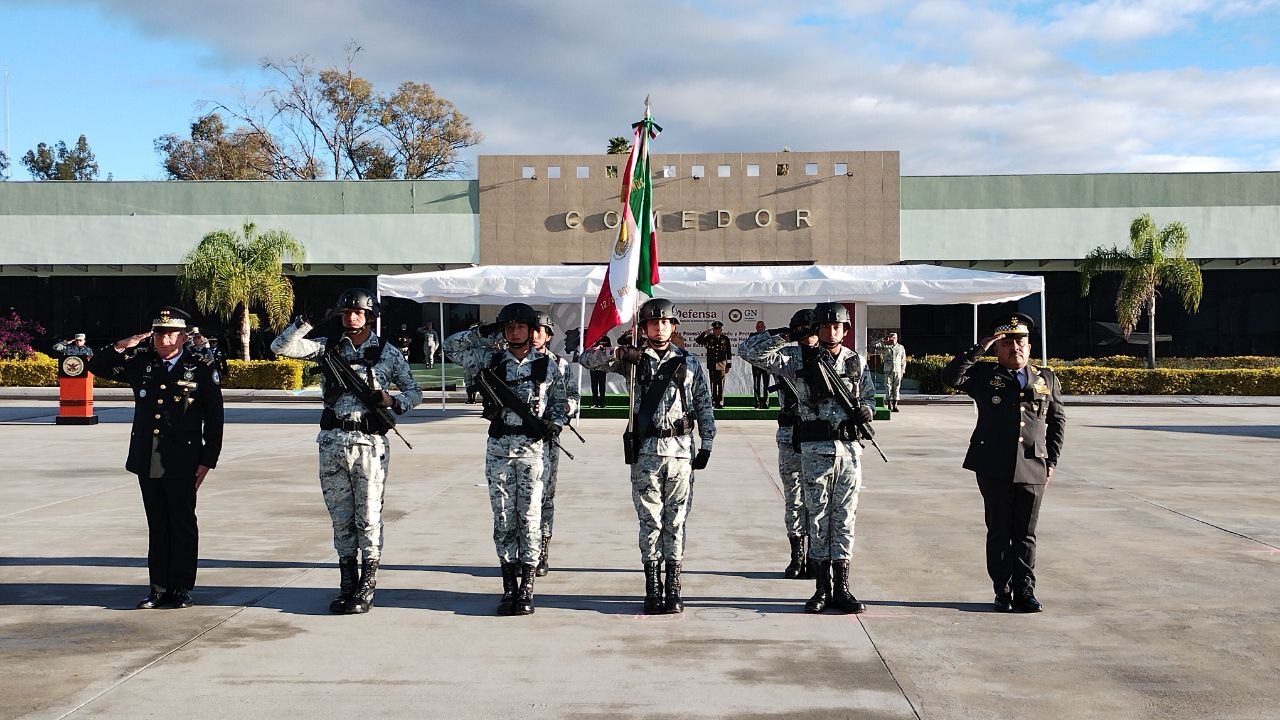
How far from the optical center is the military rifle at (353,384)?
21.6ft

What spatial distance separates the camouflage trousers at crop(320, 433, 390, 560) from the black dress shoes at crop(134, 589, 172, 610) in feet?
3.54

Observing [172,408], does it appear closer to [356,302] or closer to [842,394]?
[356,302]

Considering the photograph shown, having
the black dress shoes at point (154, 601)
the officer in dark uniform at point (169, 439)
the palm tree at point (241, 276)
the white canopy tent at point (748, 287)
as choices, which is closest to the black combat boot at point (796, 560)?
the officer in dark uniform at point (169, 439)

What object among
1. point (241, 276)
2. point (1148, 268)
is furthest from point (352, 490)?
point (1148, 268)

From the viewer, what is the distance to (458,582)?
7375 millimetres

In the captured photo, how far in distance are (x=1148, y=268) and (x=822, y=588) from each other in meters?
30.1

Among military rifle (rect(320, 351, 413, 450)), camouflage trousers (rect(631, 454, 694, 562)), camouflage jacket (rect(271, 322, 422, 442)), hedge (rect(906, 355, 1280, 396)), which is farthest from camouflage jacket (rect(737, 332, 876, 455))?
hedge (rect(906, 355, 1280, 396))

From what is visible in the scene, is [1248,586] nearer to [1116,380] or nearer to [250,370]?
[1116,380]

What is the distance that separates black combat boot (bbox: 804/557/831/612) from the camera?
6.55m

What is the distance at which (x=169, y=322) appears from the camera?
6.96 metres

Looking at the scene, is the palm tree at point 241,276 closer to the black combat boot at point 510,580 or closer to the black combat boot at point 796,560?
the black combat boot at point 796,560

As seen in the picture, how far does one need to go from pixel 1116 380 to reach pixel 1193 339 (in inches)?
398

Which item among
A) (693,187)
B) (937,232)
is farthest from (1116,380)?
(693,187)

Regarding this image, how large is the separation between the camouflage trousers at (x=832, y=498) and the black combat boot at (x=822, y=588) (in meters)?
0.05
